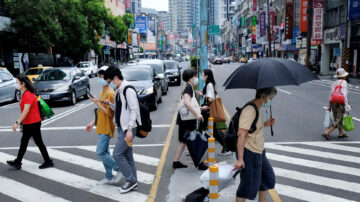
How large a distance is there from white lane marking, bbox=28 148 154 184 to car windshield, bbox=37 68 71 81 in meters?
8.61

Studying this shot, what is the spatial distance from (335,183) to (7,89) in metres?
15.8

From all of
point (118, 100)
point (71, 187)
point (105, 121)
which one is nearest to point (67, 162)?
point (71, 187)

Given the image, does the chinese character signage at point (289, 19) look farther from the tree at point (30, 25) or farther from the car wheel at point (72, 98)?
the car wheel at point (72, 98)

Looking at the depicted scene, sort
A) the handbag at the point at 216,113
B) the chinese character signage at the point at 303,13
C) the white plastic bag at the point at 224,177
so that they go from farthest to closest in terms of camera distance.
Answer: the chinese character signage at the point at 303,13 < the handbag at the point at 216,113 < the white plastic bag at the point at 224,177

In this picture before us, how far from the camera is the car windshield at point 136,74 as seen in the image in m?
14.7

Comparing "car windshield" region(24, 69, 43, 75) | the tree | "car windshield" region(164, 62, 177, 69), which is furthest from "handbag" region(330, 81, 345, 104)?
the tree

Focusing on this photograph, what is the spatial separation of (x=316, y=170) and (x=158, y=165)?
2.90 metres

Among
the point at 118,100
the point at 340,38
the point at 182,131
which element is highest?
the point at 340,38

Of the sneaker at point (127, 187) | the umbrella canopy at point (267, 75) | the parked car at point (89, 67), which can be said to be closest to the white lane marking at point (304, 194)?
the umbrella canopy at point (267, 75)

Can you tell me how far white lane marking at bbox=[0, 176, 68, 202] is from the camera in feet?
17.6

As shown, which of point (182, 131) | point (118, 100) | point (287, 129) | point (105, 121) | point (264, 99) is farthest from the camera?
point (287, 129)

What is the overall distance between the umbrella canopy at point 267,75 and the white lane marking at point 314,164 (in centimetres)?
319

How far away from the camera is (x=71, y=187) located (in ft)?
19.1

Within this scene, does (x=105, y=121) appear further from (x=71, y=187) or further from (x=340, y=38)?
(x=340, y=38)
